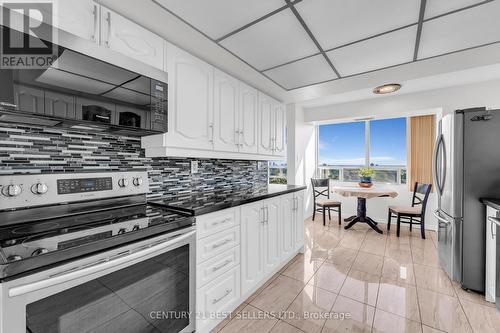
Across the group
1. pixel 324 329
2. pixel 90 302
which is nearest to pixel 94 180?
pixel 90 302

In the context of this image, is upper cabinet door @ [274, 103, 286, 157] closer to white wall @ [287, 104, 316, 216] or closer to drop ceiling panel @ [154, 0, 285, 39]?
white wall @ [287, 104, 316, 216]

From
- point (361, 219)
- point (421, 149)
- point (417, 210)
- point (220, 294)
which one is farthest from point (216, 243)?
point (421, 149)

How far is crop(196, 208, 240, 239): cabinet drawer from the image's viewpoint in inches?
58.3

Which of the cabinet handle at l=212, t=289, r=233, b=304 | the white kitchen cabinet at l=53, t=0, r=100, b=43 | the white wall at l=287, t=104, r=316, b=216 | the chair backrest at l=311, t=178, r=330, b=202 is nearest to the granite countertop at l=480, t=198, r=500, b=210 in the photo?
the cabinet handle at l=212, t=289, r=233, b=304

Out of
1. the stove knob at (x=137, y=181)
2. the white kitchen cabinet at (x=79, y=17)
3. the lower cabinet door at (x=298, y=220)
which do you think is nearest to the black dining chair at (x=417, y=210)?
the lower cabinet door at (x=298, y=220)

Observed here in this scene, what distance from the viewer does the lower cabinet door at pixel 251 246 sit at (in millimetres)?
1884

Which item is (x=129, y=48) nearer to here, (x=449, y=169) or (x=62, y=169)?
(x=62, y=169)

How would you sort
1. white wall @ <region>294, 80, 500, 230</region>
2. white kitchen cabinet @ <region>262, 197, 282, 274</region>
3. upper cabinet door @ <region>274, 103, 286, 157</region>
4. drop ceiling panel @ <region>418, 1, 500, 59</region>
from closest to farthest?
drop ceiling panel @ <region>418, 1, 500, 59</region> → white kitchen cabinet @ <region>262, 197, 282, 274</region> → upper cabinet door @ <region>274, 103, 286, 157</region> → white wall @ <region>294, 80, 500, 230</region>

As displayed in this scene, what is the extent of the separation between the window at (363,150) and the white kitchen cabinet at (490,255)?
277 cm

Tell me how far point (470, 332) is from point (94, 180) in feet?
9.42

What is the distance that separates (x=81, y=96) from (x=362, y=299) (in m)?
2.65

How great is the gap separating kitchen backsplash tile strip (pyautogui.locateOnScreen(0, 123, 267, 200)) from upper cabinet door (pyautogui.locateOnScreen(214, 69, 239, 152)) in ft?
1.28

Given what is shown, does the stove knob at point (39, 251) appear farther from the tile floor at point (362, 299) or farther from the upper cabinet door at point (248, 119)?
the upper cabinet door at point (248, 119)

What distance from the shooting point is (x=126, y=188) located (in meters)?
1.58
